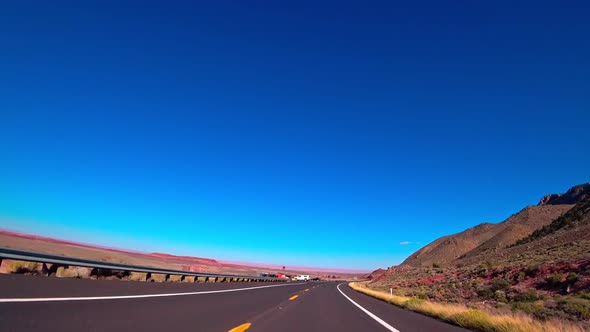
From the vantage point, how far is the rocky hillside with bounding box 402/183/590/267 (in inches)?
3194

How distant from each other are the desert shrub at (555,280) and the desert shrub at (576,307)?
6437 millimetres

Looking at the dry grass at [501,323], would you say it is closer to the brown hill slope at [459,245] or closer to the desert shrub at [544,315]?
the desert shrub at [544,315]

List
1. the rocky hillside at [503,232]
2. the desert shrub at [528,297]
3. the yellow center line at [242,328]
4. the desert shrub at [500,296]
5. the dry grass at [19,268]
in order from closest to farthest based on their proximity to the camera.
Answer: the yellow center line at [242,328] < the dry grass at [19,268] < the desert shrub at [528,297] < the desert shrub at [500,296] < the rocky hillside at [503,232]

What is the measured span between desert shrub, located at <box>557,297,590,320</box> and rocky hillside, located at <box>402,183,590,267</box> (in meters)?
63.5

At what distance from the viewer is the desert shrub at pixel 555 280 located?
24.0 metres

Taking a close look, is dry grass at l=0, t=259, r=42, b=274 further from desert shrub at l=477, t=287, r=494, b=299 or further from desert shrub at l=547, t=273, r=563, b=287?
desert shrub at l=547, t=273, r=563, b=287

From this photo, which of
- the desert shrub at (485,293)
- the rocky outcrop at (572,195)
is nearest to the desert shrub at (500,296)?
the desert shrub at (485,293)

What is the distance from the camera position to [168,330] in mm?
6930

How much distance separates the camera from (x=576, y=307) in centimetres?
1593

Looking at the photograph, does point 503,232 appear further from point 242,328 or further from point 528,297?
point 242,328

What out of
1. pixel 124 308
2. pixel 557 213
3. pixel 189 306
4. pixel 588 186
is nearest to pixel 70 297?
pixel 124 308

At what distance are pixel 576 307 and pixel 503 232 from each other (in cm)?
7620

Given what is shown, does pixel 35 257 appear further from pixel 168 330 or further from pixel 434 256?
pixel 434 256

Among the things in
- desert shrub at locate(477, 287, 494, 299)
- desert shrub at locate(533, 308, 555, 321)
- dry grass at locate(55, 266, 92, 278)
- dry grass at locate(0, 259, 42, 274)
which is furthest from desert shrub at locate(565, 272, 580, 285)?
dry grass at locate(0, 259, 42, 274)
